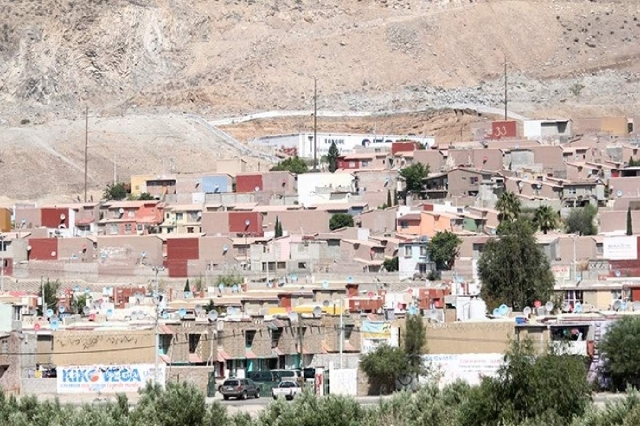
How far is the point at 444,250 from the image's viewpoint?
64.2 m

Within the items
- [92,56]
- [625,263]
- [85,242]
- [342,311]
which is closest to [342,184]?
[85,242]

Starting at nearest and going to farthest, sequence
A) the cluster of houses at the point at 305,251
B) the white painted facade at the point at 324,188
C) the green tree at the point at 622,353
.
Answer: the green tree at the point at 622,353 → the cluster of houses at the point at 305,251 → the white painted facade at the point at 324,188

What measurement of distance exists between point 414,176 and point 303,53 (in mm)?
45836

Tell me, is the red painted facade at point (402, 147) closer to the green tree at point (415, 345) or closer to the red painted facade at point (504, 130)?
the red painted facade at point (504, 130)

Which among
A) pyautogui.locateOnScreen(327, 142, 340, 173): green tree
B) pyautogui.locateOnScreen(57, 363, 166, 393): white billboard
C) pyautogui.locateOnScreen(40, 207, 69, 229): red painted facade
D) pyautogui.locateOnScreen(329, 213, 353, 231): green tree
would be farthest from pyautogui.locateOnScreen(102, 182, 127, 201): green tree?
pyautogui.locateOnScreen(57, 363, 166, 393): white billboard

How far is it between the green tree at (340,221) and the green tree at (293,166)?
367 inches

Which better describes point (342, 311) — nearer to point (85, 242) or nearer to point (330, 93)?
point (85, 242)

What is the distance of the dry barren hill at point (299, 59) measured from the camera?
10819cm

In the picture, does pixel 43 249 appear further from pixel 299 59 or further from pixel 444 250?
pixel 299 59

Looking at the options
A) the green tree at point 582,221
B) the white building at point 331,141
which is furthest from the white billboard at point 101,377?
the white building at point 331,141

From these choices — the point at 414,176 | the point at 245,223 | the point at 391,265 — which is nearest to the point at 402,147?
the point at 414,176

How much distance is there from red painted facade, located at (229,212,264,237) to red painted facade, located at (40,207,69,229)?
6624mm

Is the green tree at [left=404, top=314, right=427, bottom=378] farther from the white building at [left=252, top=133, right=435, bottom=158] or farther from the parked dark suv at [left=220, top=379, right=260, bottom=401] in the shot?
the white building at [left=252, top=133, right=435, bottom=158]

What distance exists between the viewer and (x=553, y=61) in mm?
121250
